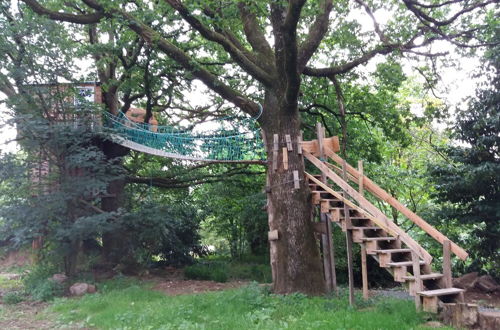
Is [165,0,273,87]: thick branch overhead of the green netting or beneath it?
overhead

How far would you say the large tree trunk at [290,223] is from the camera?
7.72 meters

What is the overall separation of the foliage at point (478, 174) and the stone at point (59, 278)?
8.47 meters

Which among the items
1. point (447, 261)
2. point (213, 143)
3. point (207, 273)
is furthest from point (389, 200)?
point (207, 273)

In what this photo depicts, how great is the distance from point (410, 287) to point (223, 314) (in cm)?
263

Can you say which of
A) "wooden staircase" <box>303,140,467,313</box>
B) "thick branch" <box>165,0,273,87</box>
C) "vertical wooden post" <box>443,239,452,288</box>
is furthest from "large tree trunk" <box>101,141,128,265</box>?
"vertical wooden post" <box>443,239,452,288</box>

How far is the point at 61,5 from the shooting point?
32.2ft

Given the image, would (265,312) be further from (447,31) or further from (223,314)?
(447,31)

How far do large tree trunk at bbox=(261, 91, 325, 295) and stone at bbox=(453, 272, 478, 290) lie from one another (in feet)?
10.1

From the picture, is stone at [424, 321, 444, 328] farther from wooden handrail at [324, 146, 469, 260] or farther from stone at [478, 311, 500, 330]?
wooden handrail at [324, 146, 469, 260]

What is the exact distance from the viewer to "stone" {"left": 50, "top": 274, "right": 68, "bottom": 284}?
957 cm

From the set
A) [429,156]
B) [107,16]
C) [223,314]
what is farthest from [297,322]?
[429,156]

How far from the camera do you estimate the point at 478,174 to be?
849 cm

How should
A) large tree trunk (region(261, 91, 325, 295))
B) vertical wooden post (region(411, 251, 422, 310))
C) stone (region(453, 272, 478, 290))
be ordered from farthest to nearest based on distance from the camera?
stone (region(453, 272, 478, 290)), large tree trunk (region(261, 91, 325, 295)), vertical wooden post (region(411, 251, 422, 310))

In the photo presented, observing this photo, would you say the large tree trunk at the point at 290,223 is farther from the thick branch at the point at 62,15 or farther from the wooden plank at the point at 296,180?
the thick branch at the point at 62,15
